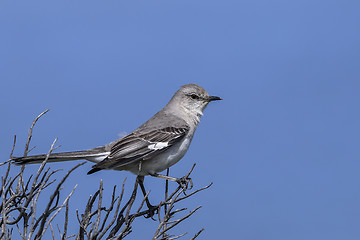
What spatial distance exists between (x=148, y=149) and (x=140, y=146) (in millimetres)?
140

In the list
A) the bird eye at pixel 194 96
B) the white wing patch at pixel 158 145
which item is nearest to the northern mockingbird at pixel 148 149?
the white wing patch at pixel 158 145

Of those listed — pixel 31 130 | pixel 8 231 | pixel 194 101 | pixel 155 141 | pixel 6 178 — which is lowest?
pixel 8 231

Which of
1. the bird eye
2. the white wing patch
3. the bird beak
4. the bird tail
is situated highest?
the bird eye

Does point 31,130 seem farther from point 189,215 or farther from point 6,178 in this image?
point 189,215

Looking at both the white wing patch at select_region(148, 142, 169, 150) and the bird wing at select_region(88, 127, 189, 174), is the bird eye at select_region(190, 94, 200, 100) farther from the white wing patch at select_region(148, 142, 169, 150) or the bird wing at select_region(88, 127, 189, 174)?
the white wing patch at select_region(148, 142, 169, 150)

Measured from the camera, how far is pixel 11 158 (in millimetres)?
4730

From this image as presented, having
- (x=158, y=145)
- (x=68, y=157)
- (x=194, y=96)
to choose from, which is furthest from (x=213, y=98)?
(x=68, y=157)

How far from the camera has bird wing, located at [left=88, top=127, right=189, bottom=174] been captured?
572 centimetres

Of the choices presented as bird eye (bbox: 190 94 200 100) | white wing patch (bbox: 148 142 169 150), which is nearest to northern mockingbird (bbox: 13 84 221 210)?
white wing patch (bbox: 148 142 169 150)

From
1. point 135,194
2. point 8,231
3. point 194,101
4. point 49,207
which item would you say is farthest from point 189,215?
point 194,101

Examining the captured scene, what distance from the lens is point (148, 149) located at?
19.6ft

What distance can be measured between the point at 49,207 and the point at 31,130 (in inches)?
35.6

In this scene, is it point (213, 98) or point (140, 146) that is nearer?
point (140, 146)

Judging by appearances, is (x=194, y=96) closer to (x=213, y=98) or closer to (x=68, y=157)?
(x=213, y=98)
